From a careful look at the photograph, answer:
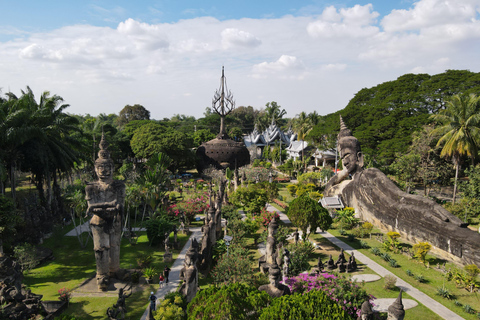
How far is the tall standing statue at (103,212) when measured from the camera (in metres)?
14.5

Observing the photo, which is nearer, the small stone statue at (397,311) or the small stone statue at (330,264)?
the small stone statue at (397,311)

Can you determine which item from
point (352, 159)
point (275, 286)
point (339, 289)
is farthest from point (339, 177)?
point (275, 286)

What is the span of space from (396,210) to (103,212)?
1869 centimetres

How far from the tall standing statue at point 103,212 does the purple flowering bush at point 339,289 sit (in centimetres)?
875

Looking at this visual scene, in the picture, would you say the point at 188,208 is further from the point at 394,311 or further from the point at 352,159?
the point at 394,311

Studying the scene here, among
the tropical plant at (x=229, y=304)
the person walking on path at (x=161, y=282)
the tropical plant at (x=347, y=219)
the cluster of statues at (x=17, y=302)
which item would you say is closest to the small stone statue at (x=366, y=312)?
the tropical plant at (x=229, y=304)

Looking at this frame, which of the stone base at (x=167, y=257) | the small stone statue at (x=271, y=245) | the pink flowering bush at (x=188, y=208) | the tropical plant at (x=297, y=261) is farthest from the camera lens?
the pink flowering bush at (x=188, y=208)

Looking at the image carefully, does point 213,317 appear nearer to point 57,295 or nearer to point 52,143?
point 57,295

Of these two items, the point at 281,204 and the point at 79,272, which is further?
the point at 281,204

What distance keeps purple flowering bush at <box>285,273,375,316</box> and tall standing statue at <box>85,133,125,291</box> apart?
8751mm

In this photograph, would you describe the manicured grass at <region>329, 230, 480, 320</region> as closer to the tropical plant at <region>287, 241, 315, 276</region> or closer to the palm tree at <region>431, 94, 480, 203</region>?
the tropical plant at <region>287, 241, 315, 276</region>

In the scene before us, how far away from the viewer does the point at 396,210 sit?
20.9 meters

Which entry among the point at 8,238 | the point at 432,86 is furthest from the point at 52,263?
the point at 432,86

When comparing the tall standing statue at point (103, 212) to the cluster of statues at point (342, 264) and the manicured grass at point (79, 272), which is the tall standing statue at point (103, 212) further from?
the cluster of statues at point (342, 264)
